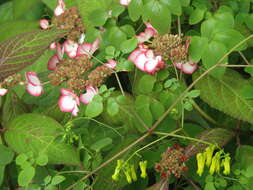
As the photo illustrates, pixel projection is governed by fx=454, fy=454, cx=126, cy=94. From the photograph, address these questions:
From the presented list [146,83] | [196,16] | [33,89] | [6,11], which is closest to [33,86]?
[33,89]

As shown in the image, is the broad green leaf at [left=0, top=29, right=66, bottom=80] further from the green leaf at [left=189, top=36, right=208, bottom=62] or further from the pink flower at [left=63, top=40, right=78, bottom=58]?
the green leaf at [left=189, top=36, right=208, bottom=62]

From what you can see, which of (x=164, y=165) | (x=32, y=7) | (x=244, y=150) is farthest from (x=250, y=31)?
(x=32, y=7)

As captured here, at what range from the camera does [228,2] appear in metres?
0.92

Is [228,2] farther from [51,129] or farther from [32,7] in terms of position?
[32,7]

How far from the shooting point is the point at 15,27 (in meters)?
1.14

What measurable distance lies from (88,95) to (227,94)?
0.25 m

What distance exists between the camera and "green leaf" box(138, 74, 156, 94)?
78 centimetres

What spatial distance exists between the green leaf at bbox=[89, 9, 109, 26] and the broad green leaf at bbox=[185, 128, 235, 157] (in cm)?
29

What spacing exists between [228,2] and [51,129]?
→ 17.1 inches

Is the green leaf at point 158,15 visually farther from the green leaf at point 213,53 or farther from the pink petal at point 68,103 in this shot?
the pink petal at point 68,103

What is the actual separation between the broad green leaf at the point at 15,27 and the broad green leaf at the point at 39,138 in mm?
338

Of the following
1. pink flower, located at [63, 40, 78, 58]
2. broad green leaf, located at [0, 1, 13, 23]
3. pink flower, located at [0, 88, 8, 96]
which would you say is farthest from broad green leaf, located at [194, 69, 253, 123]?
broad green leaf, located at [0, 1, 13, 23]

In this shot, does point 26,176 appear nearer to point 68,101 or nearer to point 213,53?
point 68,101

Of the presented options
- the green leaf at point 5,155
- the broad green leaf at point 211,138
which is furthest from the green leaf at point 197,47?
the green leaf at point 5,155
